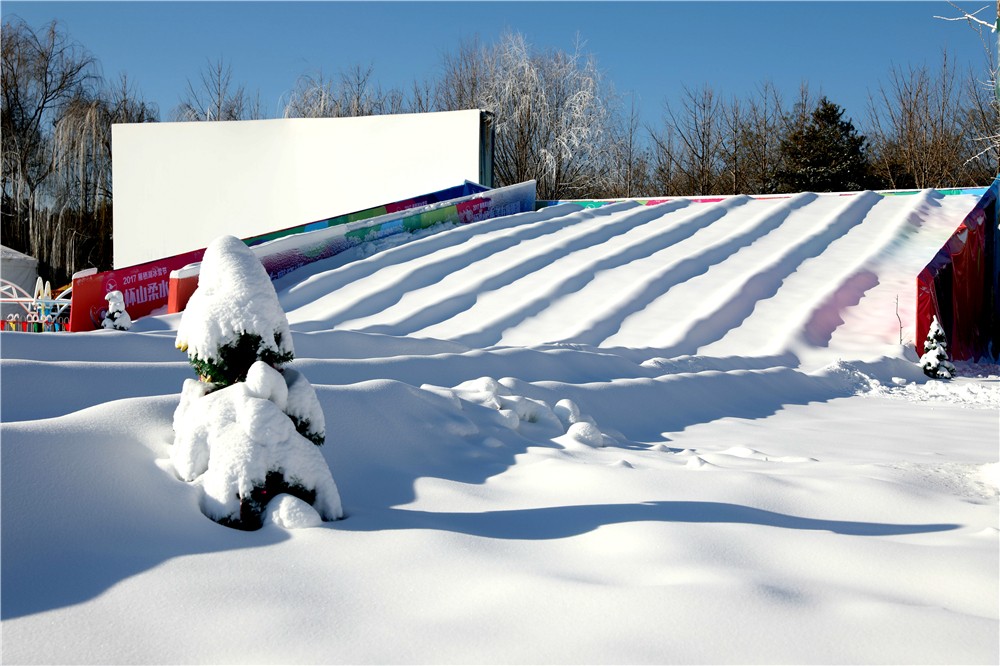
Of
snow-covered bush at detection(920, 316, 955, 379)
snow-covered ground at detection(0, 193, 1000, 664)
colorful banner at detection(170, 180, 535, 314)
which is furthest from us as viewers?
colorful banner at detection(170, 180, 535, 314)

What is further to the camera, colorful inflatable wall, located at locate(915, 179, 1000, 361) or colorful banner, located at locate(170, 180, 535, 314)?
colorful banner, located at locate(170, 180, 535, 314)

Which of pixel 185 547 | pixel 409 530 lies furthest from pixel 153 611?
pixel 409 530

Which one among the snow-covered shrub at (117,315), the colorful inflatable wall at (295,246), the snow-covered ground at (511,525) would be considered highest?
the colorful inflatable wall at (295,246)

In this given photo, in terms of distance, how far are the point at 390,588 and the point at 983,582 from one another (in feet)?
4.49

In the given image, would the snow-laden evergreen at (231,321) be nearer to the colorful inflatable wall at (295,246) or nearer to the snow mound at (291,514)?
the snow mound at (291,514)

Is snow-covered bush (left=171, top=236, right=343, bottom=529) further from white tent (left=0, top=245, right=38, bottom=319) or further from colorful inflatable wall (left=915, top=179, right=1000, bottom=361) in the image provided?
white tent (left=0, top=245, right=38, bottom=319)

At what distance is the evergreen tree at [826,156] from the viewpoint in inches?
835

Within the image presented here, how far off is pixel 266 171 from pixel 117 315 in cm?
894

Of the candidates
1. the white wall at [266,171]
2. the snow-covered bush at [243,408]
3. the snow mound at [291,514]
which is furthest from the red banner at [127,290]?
the white wall at [266,171]

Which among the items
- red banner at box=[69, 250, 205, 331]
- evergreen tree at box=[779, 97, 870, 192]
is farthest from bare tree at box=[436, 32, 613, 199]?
red banner at box=[69, 250, 205, 331]

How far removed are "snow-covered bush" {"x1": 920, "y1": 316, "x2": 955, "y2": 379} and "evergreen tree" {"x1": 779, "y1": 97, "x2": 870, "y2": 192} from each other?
1542cm

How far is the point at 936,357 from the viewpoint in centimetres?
685

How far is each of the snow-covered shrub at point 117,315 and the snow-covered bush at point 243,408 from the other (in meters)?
5.05

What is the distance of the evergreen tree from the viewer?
69.6 feet
